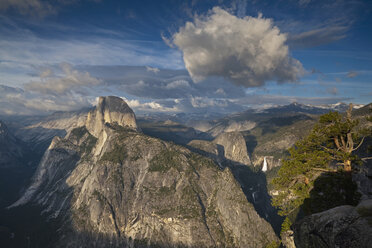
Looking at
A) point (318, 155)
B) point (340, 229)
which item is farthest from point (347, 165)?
point (340, 229)

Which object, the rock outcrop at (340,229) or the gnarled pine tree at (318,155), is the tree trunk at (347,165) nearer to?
the gnarled pine tree at (318,155)

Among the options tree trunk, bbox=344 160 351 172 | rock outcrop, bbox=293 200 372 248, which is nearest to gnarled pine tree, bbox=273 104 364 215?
tree trunk, bbox=344 160 351 172

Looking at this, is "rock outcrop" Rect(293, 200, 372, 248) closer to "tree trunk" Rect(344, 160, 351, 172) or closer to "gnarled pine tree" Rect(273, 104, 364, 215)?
"gnarled pine tree" Rect(273, 104, 364, 215)

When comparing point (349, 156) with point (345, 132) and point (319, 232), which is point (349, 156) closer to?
point (345, 132)

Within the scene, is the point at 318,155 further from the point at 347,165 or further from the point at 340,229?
the point at 340,229

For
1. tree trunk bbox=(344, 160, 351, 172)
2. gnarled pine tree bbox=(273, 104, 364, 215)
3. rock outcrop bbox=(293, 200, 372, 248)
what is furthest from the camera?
gnarled pine tree bbox=(273, 104, 364, 215)

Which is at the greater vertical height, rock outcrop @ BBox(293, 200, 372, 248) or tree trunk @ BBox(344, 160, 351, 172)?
tree trunk @ BBox(344, 160, 351, 172)
